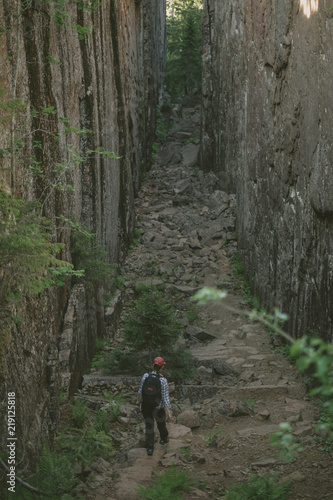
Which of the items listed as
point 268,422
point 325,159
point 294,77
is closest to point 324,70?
point 325,159

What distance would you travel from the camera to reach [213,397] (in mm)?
10492

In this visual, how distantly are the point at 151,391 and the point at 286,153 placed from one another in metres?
7.27

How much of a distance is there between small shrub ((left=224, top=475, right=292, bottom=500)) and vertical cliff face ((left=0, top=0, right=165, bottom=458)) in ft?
8.48

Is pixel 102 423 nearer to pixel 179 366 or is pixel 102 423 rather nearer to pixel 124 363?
pixel 124 363

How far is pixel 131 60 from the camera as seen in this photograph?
76.5 feet

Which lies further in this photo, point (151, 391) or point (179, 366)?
point (179, 366)

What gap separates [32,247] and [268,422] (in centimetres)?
595

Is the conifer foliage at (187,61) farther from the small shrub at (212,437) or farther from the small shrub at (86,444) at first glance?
the small shrub at (86,444)

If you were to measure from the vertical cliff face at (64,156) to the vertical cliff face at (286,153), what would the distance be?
4.32m

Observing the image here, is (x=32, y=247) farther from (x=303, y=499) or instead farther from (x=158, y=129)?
(x=158, y=129)

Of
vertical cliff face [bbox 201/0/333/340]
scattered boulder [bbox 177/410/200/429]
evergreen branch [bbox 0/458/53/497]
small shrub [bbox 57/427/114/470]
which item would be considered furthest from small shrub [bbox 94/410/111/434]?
vertical cliff face [bbox 201/0/333/340]

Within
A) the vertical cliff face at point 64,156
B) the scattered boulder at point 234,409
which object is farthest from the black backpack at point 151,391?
the scattered boulder at point 234,409

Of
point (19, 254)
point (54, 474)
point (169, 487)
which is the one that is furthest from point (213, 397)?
point (19, 254)

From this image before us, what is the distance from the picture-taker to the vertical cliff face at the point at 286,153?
10.0 metres
